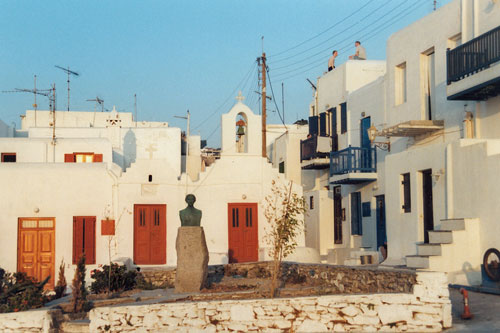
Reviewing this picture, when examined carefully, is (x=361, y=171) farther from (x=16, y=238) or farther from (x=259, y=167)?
(x=16, y=238)

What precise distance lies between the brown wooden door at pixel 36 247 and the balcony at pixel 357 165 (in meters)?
11.5

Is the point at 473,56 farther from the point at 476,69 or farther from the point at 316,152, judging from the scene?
the point at 316,152

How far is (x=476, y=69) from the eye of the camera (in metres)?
18.0

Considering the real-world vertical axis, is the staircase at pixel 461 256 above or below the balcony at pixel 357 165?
below

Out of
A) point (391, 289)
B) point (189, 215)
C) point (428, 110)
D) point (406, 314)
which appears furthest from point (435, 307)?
point (428, 110)

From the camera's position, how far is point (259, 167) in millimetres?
24578

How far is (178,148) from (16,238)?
424 inches

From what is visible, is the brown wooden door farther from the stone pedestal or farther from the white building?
the stone pedestal

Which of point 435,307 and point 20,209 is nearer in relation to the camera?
point 435,307

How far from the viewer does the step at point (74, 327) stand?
12.7 metres

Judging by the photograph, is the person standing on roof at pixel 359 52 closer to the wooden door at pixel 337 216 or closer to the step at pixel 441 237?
the wooden door at pixel 337 216

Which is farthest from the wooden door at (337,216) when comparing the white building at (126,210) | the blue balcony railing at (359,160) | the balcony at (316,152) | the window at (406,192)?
the window at (406,192)

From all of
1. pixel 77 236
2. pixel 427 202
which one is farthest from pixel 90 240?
pixel 427 202

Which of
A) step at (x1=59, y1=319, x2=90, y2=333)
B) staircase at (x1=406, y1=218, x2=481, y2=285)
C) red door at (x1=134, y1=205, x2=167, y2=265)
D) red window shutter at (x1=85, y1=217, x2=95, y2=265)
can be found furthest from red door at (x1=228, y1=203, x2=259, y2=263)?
step at (x1=59, y1=319, x2=90, y2=333)
